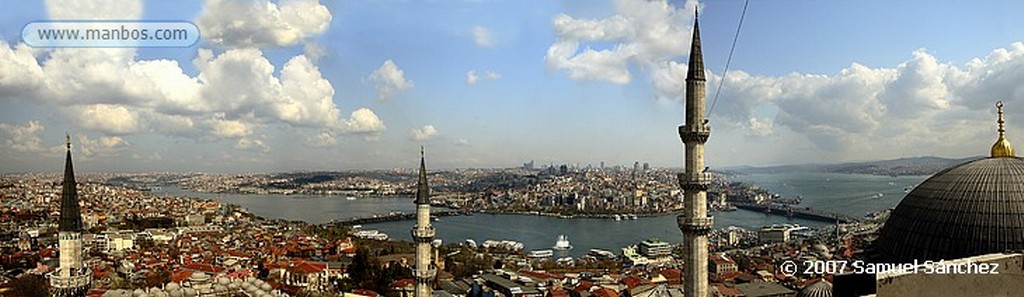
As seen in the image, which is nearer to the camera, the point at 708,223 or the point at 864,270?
the point at 864,270

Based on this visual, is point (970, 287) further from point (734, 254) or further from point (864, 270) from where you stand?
point (734, 254)

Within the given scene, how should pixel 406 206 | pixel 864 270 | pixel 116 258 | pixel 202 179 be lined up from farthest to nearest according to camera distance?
pixel 202 179 < pixel 406 206 < pixel 116 258 < pixel 864 270

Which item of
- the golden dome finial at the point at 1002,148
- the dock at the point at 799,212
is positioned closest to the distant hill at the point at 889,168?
the dock at the point at 799,212

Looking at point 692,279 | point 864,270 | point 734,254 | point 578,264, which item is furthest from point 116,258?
point 734,254

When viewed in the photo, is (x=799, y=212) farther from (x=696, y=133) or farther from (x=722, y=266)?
(x=696, y=133)

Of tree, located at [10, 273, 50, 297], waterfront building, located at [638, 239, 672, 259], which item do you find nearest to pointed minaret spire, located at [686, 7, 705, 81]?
tree, located at [10, 273, 50, 297]

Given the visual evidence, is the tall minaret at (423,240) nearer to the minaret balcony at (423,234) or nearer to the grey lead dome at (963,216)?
the minaret balcony at (423,234)

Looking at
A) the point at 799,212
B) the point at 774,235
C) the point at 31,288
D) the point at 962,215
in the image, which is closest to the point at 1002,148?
the point at 962,215
